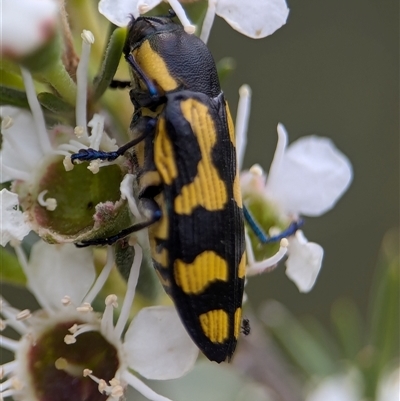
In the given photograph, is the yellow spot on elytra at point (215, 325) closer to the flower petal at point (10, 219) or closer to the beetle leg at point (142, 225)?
the beetle leg at point (142, 225)

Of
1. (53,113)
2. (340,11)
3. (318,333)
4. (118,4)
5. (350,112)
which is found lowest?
(350,112)

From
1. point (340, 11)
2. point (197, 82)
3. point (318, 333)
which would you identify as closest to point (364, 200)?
point (340, 11)

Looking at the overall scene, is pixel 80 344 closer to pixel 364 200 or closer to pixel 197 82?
pixel 197 82

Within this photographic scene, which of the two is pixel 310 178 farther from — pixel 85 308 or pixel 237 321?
pixel 85 308

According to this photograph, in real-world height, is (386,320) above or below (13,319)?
below

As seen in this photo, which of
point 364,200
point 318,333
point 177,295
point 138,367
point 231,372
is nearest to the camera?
point 177,295

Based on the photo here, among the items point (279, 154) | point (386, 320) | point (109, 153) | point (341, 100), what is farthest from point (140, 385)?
point (341, 100)

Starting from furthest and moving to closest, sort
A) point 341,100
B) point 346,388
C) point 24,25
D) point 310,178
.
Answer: point 341,100 → point 346,388 → point 310,178 → point 24,25

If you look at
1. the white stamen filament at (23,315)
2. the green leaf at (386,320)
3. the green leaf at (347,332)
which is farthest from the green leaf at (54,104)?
the green leaf at (347,332)
